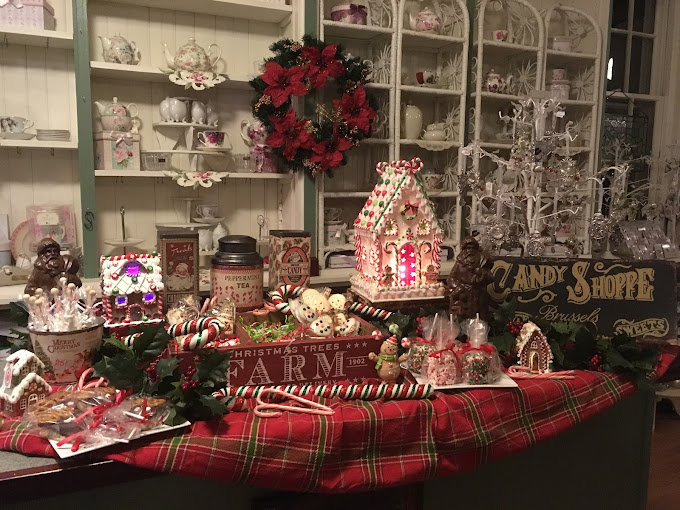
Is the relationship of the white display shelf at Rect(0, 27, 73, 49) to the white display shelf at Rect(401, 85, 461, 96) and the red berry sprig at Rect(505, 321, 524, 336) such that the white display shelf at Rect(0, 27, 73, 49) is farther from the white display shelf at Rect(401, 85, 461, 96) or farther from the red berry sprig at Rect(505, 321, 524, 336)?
the red berry sprig at Rect(505, 321, 524, 336)

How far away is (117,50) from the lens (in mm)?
2662

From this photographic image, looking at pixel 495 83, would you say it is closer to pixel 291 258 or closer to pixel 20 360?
pixel 291 258

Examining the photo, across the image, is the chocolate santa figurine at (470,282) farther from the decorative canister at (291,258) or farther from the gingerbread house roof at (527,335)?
the decorative canister at (291,258)

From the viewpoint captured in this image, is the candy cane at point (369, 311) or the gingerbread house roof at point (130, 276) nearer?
the gingerbread house roof at point (130, 276)

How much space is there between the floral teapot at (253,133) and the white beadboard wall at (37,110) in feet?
2.74

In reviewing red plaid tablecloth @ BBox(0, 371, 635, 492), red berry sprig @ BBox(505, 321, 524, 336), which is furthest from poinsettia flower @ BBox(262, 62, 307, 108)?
red plaid tablecloth @ BBox(0, 371, 635, 492)

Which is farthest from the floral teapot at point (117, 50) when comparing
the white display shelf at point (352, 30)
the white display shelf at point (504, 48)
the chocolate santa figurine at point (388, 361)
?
the chocolate santa figurine at point (388, 361)

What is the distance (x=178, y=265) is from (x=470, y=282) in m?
0.84

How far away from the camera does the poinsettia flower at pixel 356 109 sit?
2846mm

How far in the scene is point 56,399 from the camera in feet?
3.55

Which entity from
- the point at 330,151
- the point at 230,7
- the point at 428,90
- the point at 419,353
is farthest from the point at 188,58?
the point at 419,353

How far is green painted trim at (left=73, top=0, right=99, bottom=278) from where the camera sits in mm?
2506

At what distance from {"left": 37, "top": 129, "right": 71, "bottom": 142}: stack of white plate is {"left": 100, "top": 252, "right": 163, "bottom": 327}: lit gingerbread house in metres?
1.40

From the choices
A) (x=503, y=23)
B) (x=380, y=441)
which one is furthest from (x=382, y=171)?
(x=503, y=23)
